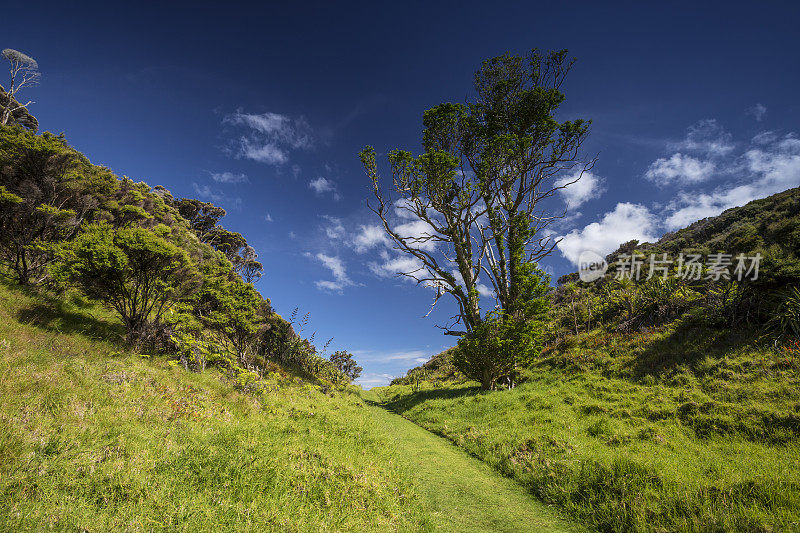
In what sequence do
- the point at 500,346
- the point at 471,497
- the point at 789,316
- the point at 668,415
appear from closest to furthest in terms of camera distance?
the point at 471,497, the point at 668,415, the point at 789,316, the point at 500,346

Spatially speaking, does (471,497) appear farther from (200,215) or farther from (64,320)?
(200,215)

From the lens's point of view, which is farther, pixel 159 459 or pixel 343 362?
pixel 343 362

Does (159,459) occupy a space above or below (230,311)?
below

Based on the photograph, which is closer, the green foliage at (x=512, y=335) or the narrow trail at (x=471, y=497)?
the narrow trail at (x=471, y=497)

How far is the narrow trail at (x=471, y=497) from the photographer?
17.8ft

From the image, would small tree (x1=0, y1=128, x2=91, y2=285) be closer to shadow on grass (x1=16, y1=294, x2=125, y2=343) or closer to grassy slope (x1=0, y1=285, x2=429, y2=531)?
shadow on grass (x1=16, y1=294, x2=125, y2=343)

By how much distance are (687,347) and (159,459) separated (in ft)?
67.0

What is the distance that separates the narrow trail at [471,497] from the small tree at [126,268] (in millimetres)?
12178

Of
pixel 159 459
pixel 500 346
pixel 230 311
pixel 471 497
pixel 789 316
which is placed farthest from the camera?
pixel 230 311

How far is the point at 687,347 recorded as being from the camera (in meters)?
14.0

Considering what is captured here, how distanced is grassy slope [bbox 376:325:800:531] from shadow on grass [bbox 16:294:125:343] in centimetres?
1465

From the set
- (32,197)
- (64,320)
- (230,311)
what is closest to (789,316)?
(230,311)

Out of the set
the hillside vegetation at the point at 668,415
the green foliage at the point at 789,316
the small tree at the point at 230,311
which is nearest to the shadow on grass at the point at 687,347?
the hillside vegetation at the point at 668,415

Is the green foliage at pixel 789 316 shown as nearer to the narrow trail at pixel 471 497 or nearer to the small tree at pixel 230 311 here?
the narrow trail at pixel 471 497
